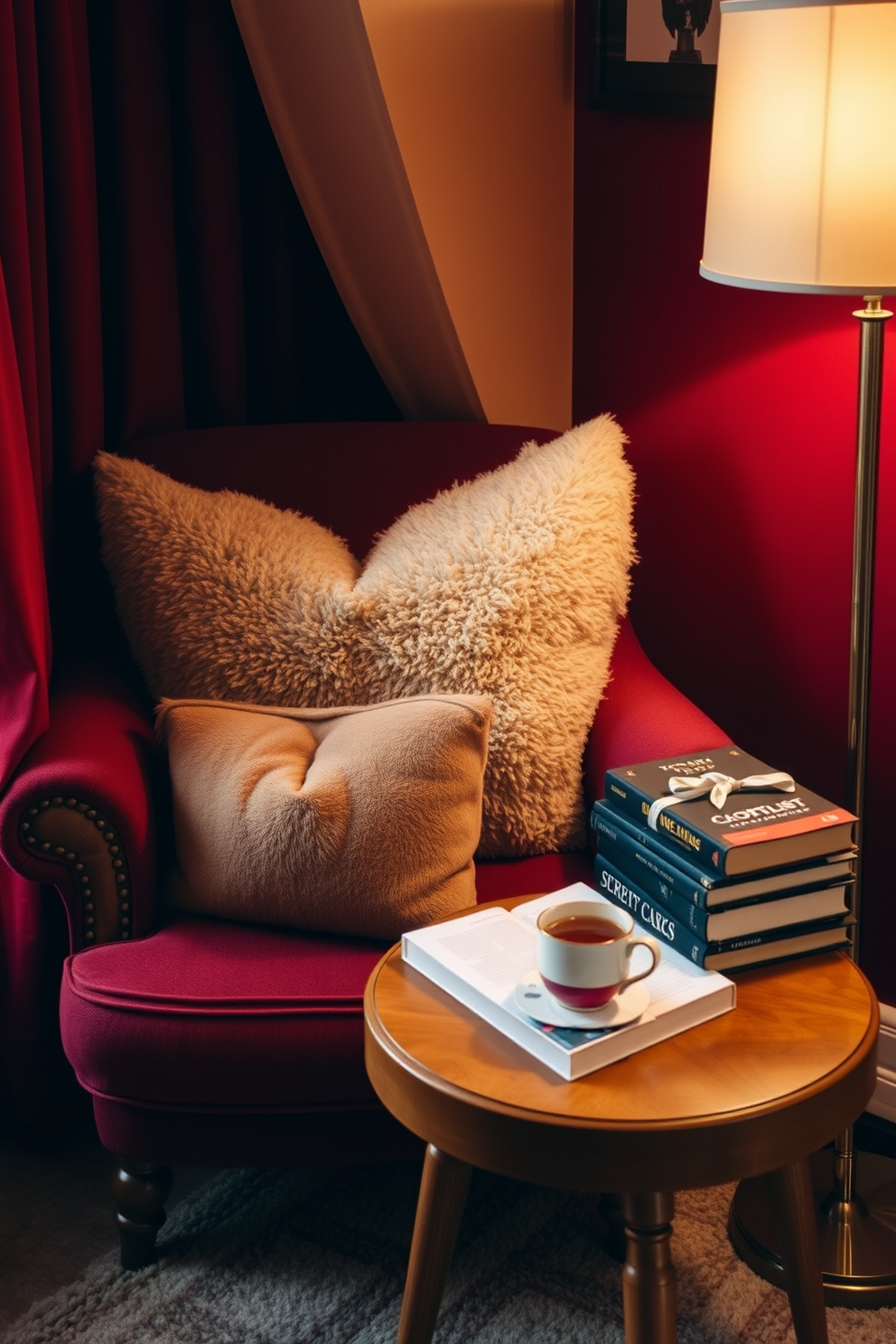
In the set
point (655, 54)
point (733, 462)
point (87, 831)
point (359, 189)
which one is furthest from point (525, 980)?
point (655, 54)

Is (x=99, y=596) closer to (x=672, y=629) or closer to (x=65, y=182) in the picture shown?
(x=65, y=182)

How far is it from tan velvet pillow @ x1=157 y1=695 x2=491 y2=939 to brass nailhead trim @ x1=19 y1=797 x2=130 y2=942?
73mm

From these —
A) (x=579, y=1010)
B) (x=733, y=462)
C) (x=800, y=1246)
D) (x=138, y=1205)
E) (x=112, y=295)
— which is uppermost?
(x=112, y=295)

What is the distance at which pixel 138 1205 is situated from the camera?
158 centimetres

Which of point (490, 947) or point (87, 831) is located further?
point (87, 831)

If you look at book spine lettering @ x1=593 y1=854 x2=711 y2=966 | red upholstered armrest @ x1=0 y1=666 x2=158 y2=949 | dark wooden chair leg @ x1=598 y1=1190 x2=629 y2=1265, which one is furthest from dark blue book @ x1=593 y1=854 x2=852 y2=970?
red upholstered armrest @ x1=0 y1=666 x2=158 y2=949

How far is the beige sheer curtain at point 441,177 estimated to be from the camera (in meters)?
1.93

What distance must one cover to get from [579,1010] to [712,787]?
32cm

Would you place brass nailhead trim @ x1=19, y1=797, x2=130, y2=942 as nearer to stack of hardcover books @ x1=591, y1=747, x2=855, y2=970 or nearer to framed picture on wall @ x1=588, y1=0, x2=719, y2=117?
stack of hardcover books @ x1=591, y1=747, x2=855, y2=970

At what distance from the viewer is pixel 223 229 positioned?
2.12 metres

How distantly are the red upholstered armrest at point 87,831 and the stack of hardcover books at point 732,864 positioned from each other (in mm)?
555

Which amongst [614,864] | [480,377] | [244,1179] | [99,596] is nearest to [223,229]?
[480,377]

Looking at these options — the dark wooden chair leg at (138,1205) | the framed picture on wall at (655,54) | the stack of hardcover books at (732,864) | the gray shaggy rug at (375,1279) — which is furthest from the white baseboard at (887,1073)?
the framed picture on wall at (655,54)

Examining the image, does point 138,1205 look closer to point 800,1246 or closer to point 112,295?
point 800,1246
